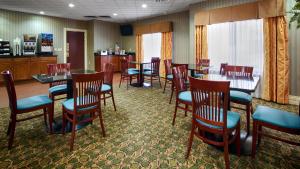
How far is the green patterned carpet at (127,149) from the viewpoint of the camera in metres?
1.93

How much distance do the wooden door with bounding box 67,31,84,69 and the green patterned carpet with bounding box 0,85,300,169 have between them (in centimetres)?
599

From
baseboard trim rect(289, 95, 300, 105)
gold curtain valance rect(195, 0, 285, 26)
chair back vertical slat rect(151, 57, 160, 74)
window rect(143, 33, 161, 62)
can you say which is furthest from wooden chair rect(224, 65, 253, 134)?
window rect(143, 33, 161, 62)

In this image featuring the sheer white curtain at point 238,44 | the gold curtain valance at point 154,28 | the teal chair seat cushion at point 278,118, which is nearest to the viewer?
the teal chair seat cushion at point 278,118

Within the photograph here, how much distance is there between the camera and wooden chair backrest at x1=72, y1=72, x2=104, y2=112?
7.41ft

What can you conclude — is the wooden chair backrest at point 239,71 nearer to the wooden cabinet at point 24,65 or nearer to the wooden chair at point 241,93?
the wooden chair at point 241,93

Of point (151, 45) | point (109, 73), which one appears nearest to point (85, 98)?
point (109, 73)

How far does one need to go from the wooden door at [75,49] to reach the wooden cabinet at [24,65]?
1796 mm

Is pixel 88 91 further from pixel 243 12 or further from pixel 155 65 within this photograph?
pixel 243 12

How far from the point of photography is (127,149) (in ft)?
7.30

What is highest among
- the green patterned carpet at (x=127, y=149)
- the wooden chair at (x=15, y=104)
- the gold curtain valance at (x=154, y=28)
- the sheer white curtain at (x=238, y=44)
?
the gold curtain valance at (x=154, y=28)

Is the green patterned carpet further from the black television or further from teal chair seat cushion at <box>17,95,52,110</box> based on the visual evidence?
the black television

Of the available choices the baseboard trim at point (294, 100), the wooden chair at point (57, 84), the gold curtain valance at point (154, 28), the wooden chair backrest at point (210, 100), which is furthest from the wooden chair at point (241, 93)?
the gold curtain valance at point (154, 28)

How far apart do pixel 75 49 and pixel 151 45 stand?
3.68 metres

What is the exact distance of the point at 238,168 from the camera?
6.06ft
